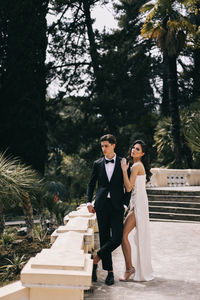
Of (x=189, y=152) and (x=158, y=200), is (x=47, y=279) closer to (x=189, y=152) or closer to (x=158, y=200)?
(x=158, y=200)

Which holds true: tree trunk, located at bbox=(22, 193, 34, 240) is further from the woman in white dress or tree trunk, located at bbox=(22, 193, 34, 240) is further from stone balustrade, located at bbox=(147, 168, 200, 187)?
stone balustrade, located at bbox=(147, 168, 200, 187)

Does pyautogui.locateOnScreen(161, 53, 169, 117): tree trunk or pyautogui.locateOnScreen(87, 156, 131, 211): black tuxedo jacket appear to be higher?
pyautogui.locateOnScreen(161, 53, 169, 117): tree trunk

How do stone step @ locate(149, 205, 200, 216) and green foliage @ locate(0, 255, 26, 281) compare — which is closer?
green foliage @ locate(0, 255, 26, 281)

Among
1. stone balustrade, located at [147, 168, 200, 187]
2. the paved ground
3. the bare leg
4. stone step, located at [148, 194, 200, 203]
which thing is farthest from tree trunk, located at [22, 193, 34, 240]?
stone balustrade, located at [147, 168, 200, 187]

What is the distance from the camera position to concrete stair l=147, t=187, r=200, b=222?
455 inches

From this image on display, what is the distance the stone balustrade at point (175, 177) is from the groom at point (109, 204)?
12215 millimetres

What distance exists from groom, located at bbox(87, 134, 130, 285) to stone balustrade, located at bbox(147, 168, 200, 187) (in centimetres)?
1221

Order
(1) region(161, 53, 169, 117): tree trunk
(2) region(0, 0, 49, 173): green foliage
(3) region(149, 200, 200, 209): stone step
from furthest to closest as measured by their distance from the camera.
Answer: (1) region(161, 53, 169, 117): tree trunk < (2) region(0, 0, 49, 173): green foliage < (3) region(149, 200, 200, 209): stone step

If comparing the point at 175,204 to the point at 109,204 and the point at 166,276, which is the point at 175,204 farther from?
the point at 109,204

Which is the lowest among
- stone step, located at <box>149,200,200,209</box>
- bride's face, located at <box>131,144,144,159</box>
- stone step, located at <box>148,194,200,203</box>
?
stone step, located at <box>149,200,200,209</box>

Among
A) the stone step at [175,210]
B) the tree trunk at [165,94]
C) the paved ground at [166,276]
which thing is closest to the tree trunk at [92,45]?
the tree trunk at [165,94]

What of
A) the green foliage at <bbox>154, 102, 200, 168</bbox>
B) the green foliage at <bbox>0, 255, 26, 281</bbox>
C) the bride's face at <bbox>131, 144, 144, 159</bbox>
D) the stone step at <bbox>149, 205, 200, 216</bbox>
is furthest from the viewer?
the green foliage at <bbox>154, 102, 200, 168</bbox>

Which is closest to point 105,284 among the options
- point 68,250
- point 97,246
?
point 68,250

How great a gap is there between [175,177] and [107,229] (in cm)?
1303
